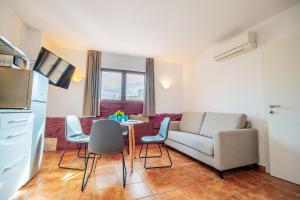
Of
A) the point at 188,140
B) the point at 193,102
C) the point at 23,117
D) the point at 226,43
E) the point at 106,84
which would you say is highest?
the point at 226,43

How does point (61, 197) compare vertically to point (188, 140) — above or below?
below

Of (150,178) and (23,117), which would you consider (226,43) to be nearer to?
(150,178)

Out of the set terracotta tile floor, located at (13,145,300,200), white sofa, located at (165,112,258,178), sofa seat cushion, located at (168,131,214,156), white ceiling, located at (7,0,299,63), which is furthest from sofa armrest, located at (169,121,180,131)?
white ceiling, located at (7,0,299,63)

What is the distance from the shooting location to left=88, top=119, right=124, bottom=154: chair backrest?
1676 millimetres

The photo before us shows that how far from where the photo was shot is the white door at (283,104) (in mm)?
1916

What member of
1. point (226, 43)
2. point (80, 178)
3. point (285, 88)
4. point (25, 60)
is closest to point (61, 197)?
point (80, 178)

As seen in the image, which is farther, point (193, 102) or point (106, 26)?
point (193, 102)

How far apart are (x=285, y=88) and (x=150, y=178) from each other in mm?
2304

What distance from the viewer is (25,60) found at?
2.15 metres

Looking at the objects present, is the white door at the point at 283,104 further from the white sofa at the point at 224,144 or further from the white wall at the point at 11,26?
the white wall at the point at 11,26

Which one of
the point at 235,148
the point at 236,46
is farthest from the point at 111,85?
the point at 235,148

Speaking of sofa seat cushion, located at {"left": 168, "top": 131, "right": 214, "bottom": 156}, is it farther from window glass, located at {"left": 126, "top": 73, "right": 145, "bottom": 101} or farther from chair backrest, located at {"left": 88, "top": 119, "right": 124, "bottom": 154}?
window glass, located at {"left": 126, "top": 73, "right": 145, "bottom": 101}

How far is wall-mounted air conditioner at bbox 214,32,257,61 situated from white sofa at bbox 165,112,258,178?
4.00 feet

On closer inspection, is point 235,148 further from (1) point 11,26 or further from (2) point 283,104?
(1) point 11,26
